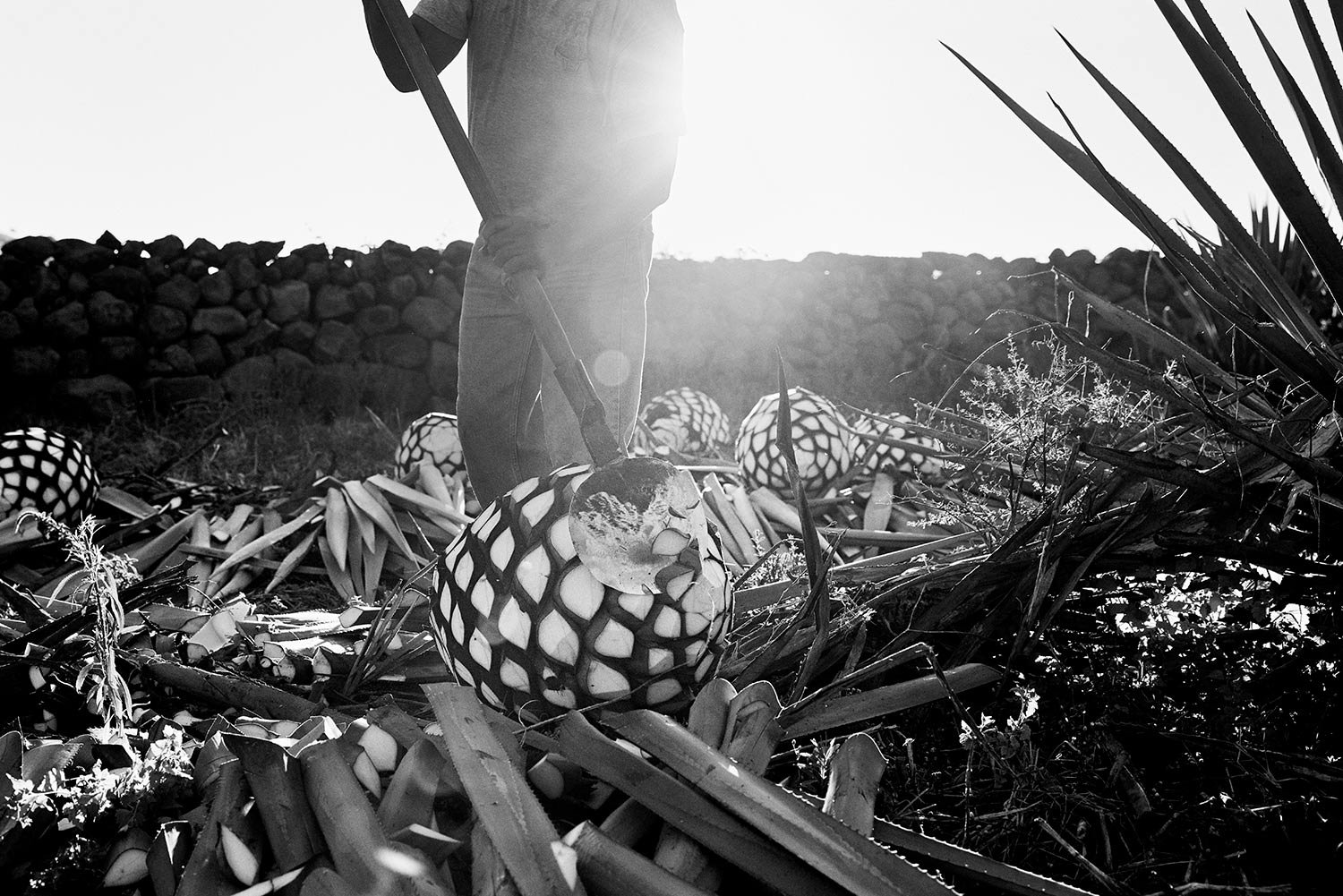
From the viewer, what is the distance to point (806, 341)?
942 cm

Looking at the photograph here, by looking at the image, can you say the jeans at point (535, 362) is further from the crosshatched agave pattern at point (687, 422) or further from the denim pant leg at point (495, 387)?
the crosshatched agave pattern at point (687, 422)

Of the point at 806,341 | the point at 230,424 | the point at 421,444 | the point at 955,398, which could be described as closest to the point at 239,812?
the point at 421,444

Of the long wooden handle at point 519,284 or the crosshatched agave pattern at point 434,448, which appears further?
the crosshatched agave pattern at point 434,448

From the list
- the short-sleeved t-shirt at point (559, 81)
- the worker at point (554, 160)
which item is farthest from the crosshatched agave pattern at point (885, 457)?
the short-sleeved t-shirt at point (559, 81)

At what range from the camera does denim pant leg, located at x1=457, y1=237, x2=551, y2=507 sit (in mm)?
2229

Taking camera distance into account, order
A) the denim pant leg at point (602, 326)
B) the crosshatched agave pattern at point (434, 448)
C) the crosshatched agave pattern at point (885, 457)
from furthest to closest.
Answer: the crosshatched agave pattern at point (434, 448) < the crosshatched agave pattern at point (885, 457) < the denim pant leg at point (602, 326)

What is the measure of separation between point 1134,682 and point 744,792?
60 centimetres

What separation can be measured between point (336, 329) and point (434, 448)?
4647 millimetres

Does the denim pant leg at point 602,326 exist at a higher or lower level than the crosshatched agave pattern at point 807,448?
higher

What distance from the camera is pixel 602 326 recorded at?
2338 mm

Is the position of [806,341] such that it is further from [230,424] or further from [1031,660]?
[1031,660]

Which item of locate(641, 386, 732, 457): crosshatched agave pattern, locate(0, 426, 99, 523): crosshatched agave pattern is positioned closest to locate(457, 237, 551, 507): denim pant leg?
locate(0, 426, 99, 523): crosshatched agave pattern

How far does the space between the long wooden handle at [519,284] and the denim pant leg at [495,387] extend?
2.37 ft

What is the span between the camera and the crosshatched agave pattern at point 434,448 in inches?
138
